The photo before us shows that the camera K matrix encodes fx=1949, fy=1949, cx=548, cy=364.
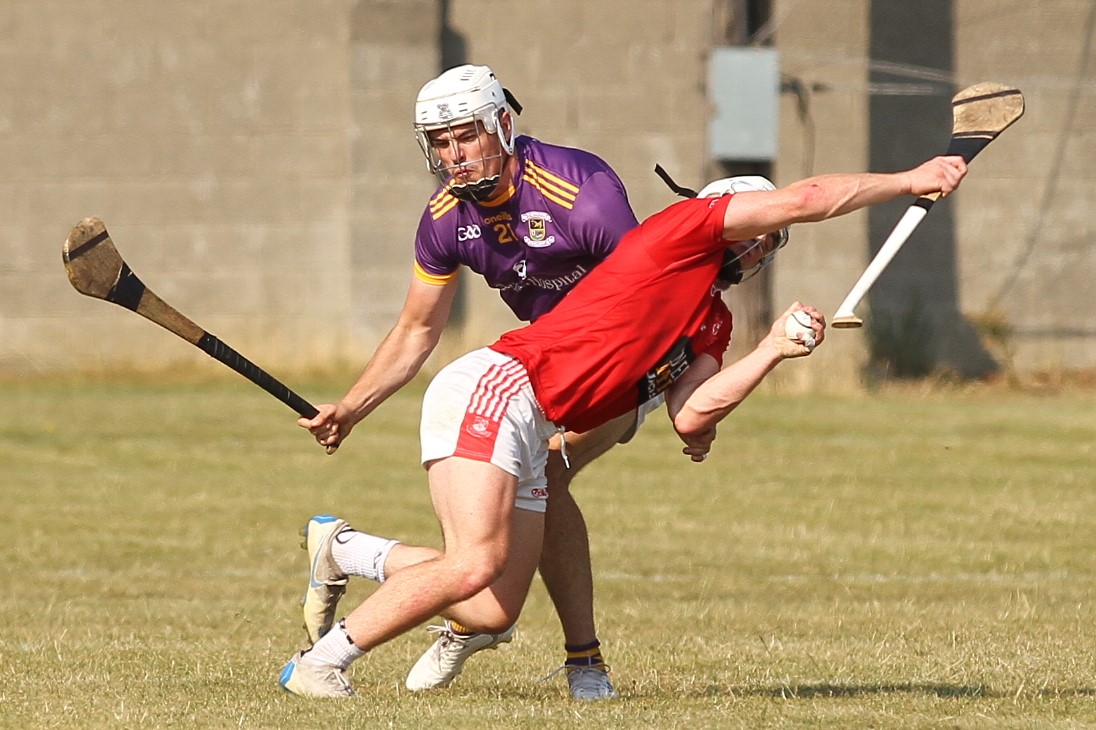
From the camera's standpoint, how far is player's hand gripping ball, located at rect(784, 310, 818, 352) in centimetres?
643

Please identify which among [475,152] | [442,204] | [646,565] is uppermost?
[475,152]

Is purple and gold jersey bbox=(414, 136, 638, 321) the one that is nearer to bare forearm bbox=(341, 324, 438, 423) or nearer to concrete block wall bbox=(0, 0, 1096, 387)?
bare forearm bbox=(341, 324, 438, 423)

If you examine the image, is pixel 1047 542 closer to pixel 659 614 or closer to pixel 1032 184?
pixel 659 614

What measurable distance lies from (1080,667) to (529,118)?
15699 millimetres

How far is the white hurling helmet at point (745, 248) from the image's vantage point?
6.68 metres

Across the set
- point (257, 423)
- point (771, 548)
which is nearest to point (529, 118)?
point (257, 423)

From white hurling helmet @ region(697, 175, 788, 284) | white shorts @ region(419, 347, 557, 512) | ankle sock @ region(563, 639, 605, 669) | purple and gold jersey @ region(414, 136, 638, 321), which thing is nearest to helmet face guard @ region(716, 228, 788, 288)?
white hurling helmet @ region(697, 175, 788, 284)

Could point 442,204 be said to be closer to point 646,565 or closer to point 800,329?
point 800,329

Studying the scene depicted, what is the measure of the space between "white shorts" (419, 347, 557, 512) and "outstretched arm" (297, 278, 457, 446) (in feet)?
3.13

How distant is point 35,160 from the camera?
22.9m

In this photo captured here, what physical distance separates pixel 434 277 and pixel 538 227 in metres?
0.60

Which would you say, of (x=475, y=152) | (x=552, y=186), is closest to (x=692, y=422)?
(x=552, y=186)

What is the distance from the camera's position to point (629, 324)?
21.2 ft

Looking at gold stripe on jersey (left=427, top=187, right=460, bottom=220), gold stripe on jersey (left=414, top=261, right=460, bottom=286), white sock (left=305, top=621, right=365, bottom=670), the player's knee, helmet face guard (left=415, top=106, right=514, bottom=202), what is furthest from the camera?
gold stripe on jersey (left=414, top=261, right=460, bottom=286)
